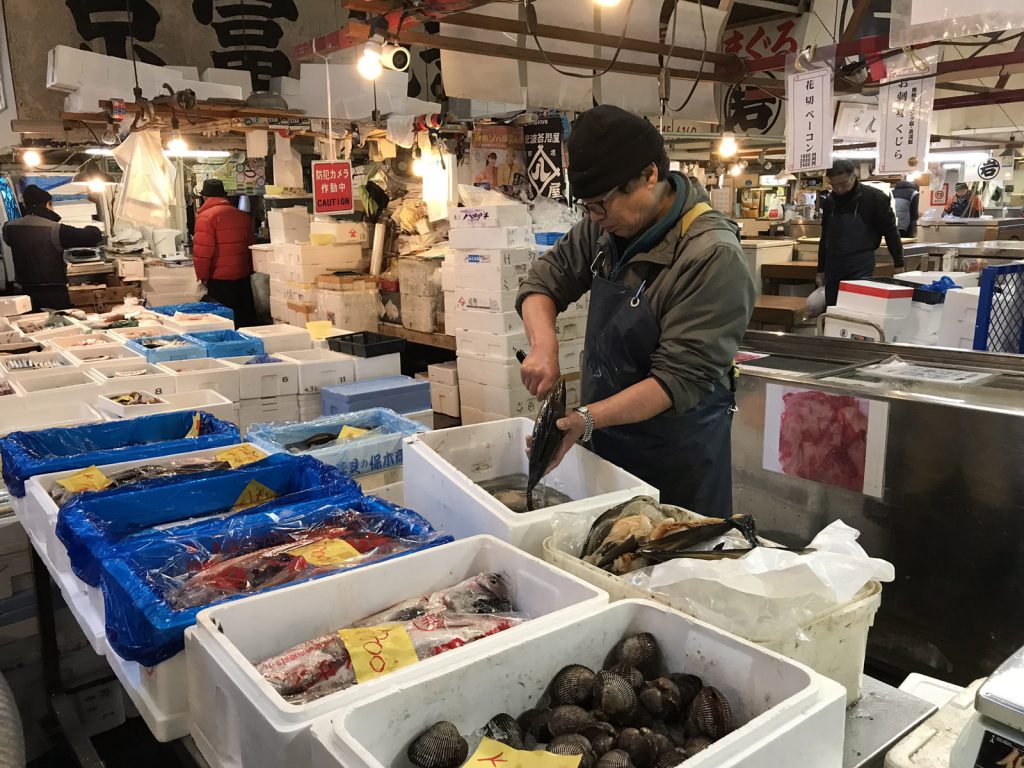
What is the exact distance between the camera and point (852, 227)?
6.60 meters

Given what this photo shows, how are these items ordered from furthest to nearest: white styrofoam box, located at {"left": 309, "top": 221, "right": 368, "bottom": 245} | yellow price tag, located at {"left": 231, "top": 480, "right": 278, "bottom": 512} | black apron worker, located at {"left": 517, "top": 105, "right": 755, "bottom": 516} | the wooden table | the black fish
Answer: the wooden table → white styrofoam box, located at {"left": 309, "top": 221, "right": 368, "bottom": 245} → yellow price tag, located at {"left": 231, "top": 480, "right": 278, "bottom": 512} → black apron worker, located at {"left": 517, "top": 105, "right": 755, "bottom": 516} → the black fish

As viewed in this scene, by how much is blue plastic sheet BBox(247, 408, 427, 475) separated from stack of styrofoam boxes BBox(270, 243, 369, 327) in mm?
4221

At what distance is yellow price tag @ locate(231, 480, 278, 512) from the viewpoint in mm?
2264

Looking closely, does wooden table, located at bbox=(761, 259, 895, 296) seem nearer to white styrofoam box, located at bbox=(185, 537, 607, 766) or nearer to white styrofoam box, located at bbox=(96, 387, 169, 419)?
white styrofoam box, located at bbox=(96, 387, 169, 419)

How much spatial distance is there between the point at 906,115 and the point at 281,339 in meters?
3.96

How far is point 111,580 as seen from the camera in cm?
157

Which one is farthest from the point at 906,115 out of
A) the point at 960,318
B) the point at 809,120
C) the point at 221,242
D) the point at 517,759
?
the point at 221,242

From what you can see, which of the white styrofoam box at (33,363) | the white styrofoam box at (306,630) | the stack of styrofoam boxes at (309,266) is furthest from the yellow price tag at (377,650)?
the stack of styrofoam boxes at (309,266)

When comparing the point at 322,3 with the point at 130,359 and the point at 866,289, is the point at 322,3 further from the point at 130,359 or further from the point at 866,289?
the point at 866,289

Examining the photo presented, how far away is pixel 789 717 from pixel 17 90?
301 inches

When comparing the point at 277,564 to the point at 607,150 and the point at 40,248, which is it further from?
the point at 40,248

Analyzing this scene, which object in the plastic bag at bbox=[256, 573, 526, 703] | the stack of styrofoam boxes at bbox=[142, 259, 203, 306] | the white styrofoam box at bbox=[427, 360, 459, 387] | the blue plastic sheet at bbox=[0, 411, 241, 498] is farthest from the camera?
the stack of styrofoam boxes at bbox=[142, 259, 203, 306]

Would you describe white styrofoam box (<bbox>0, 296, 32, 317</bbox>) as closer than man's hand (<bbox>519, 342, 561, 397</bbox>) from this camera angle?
No

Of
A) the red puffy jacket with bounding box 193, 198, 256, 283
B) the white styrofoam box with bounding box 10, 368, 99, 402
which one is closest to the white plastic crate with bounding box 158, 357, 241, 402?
the white styrofoam box with bounding box 10, 368, 99, 402
